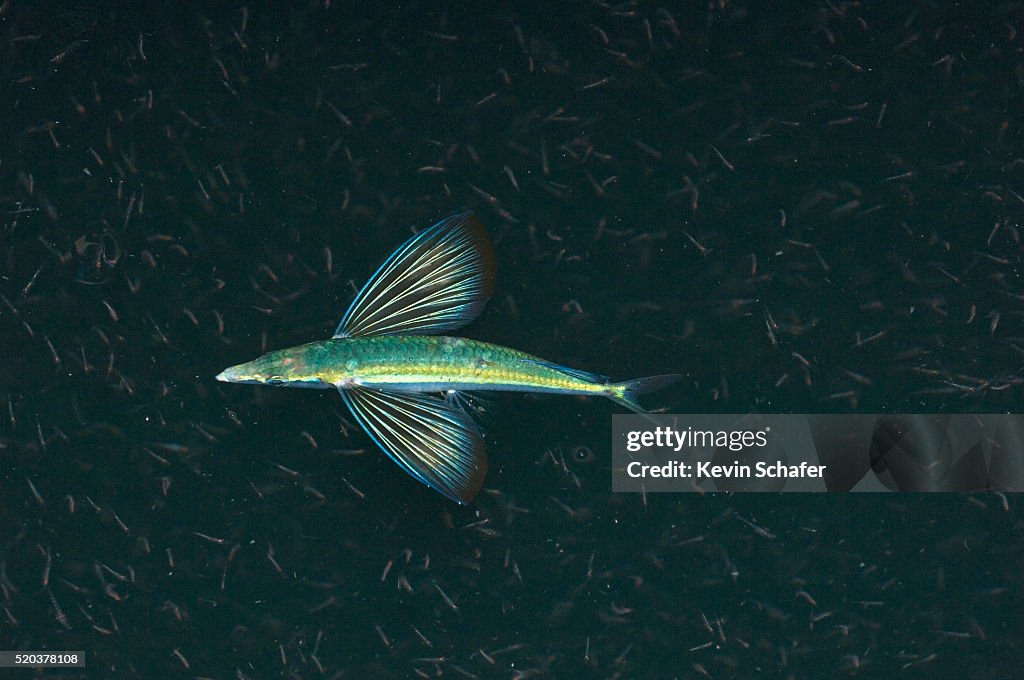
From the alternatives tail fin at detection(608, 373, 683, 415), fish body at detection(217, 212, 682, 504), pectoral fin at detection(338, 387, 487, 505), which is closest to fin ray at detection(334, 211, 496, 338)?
fish body at detection(217, 212, 682, 504)

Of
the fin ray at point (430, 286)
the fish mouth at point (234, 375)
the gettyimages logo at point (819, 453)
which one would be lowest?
the gettyimages logo at point (819, 453)

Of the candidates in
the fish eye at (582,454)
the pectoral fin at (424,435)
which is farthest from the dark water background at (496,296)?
the pectoral fin at (424,435)

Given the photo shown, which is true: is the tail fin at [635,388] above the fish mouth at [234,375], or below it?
below

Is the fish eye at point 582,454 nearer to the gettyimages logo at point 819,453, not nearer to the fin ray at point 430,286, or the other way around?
the gettyimages logo at point 819,453

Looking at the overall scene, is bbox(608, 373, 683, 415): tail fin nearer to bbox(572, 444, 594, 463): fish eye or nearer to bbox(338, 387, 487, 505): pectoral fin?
bbox(572, 444, 594, 463): fish eye

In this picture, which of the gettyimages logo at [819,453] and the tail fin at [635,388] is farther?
the gettyimages logo at [819,453]

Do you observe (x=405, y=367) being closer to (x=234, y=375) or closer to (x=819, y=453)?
(x=234, y=375)

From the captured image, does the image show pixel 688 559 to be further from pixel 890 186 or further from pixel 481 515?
pixel 890 186

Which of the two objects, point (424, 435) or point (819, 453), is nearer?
point (424, 435)

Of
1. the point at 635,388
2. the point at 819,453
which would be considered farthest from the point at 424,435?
the point at 819,453
